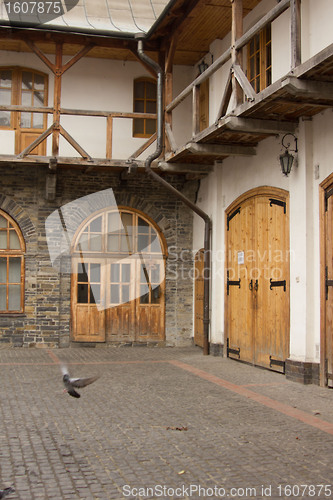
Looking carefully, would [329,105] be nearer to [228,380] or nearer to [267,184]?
[267,184]

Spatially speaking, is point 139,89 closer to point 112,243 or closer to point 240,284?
point 112,243

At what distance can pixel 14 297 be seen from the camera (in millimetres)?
13531

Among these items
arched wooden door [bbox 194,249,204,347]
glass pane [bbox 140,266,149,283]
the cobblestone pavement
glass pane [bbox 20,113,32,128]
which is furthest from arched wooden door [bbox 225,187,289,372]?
glass pane [bbox 20,113,32,128]

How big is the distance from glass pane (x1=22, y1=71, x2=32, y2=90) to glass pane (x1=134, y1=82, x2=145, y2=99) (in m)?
2.36

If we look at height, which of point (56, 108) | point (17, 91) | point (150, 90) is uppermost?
point (150, 90)

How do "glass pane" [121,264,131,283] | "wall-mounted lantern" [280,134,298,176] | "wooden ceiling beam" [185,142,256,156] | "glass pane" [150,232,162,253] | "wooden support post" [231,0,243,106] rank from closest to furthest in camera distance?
"wooden support post" [231,0,243,106], "wall-mounted lantern" [280,134,298,176], "wooden ceiling beam" [185,142,256,156], "glass pane" [121,264,131,283], "glass pane" [150,232,162,253]

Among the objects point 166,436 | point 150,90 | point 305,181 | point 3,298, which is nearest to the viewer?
point 166,436

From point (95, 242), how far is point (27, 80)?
3.90 m

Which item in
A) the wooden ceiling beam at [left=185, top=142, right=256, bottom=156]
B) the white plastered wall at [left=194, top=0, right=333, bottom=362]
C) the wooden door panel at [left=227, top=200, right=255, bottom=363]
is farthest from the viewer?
the wooden door panel at [left=227, top=200, right=255, bottom=363]

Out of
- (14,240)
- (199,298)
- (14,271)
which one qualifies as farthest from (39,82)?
(199,298)

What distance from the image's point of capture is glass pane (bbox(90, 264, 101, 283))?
13.8 meters

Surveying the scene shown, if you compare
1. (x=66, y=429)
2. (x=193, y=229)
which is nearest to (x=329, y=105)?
(x=66, y=429)

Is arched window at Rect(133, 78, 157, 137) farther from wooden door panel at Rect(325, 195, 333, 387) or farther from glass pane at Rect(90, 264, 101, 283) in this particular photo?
wooden door panel at Rect(325, 195, 333, 387)

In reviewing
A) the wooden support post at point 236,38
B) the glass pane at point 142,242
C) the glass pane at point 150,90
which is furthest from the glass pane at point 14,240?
the wooden support post at point 236,38
